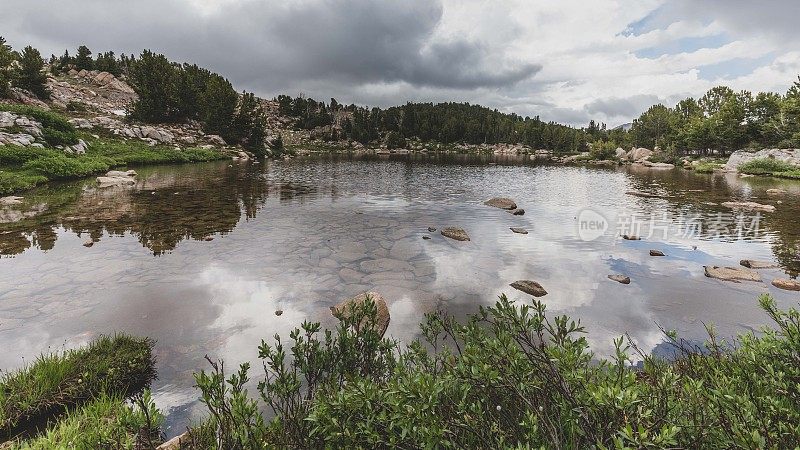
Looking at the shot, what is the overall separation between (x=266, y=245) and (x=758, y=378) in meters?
16.5

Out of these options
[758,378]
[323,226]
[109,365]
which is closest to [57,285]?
[109,365]

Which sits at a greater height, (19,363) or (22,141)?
(22,141)

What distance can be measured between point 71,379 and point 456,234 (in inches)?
606

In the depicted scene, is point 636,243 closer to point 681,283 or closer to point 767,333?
point 681,283

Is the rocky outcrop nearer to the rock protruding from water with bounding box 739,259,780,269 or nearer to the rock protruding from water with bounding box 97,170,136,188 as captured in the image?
the rock protruding from water with bounding box 739,259,780,269

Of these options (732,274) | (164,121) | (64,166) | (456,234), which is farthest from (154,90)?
(732,274)

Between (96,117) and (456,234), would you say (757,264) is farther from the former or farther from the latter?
(96,117)

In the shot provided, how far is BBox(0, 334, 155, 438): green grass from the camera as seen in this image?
20.0 ft

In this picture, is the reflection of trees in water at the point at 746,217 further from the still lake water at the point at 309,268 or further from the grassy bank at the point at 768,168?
the grassy bank at the point at 768,168

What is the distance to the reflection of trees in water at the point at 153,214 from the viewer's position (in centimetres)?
1686

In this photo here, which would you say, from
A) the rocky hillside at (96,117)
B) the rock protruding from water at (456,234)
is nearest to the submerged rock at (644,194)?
the rock protruding from water at (456,234)

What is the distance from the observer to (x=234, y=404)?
4094 mm

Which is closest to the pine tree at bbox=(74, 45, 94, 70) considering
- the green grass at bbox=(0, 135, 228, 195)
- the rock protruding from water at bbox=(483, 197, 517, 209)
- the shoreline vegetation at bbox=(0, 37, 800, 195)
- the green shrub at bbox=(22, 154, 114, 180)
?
the shoreline vegetation at bbox=(0, 37, 800, 195)

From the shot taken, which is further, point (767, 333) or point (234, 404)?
point (767, 333)
